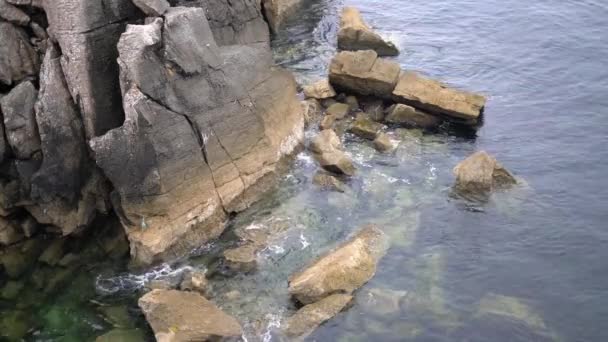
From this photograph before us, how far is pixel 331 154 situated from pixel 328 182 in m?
1.47

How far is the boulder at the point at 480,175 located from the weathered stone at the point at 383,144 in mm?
3491

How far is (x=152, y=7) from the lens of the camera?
21.2 meters

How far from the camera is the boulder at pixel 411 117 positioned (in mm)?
28938

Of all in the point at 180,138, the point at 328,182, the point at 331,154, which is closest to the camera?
the point at 180,138

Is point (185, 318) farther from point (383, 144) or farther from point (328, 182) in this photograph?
point (383, 144)

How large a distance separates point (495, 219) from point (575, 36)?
17572 millimetres

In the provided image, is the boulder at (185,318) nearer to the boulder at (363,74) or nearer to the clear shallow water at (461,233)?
the clear shallow water at (461,233)

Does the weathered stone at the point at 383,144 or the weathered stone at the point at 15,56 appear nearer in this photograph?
the weathered stone at the point at 15,56

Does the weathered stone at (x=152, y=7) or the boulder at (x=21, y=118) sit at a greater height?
the weathered stone at (x=152, y=7)

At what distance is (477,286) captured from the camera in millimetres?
20250

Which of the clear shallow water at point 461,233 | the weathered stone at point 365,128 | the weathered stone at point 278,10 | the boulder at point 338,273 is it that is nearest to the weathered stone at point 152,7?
the clear shallow water at point 461,233

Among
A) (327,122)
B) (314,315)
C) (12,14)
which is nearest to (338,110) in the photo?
(327,122)

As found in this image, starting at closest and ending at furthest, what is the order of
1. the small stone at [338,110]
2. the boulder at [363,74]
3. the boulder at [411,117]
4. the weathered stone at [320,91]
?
1. the boulder at [411,117]
2. the small stone at [338,110]
3. the boulder at [363,74]
4. the weathered stone at [320,91]

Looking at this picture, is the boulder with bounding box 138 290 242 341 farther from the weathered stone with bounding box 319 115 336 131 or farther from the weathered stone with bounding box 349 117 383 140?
the weathered stone with bounding box 349 117 383 140
